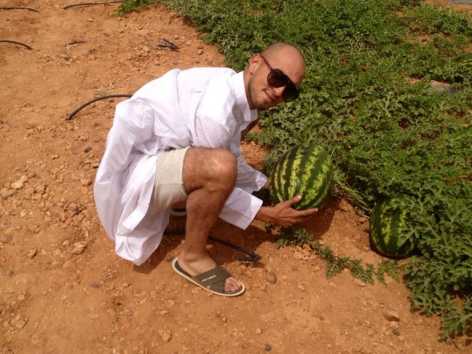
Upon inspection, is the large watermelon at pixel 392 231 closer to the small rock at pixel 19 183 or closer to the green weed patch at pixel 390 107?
the green weed patch at pixel 390 107

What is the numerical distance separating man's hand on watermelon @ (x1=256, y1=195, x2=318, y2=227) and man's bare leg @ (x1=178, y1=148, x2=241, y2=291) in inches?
15.9

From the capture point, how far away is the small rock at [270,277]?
11.0 ft

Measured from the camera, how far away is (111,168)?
2.95 m

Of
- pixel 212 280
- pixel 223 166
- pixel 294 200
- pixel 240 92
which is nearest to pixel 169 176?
pixel 223 166

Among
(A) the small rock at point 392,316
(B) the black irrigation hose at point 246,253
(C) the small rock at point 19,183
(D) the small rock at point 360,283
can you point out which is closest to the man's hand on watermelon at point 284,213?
(B) the black irrigation hose at point 246,253

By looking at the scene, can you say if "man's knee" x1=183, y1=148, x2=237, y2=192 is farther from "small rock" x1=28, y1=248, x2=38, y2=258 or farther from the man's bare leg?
"small rock" x1=28, y1=248, x2=38, y2=258

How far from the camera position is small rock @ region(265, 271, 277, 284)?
3.37 metres

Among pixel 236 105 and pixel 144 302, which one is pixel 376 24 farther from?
pixel 144 302

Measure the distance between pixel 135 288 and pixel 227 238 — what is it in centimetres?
80

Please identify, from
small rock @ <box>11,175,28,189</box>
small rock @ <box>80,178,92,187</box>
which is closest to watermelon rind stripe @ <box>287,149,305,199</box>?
small rock @ <box>80,178,92,187</box>

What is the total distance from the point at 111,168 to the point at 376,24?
13.2 feet

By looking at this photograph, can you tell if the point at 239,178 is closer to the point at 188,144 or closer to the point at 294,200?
the point at 294,200

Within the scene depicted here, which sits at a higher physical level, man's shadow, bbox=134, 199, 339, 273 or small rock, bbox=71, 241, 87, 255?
man's shadow, bbox=134, 199, 339, 273

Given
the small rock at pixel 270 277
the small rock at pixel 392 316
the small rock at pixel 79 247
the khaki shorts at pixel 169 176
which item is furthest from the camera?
the small rock at pixel 79 247
